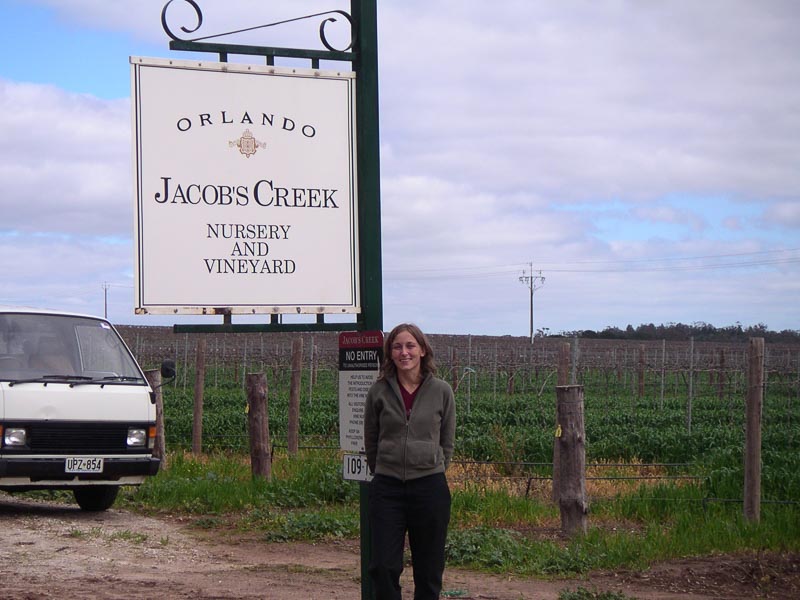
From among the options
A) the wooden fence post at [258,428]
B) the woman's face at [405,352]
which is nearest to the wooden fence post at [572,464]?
the wooden fence post at [258,428]

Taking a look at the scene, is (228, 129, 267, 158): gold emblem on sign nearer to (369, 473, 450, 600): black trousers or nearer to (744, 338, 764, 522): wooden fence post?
(369, 473, 450, 600): black trousers

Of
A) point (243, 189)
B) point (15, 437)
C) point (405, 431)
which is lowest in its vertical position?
point (15, 437)

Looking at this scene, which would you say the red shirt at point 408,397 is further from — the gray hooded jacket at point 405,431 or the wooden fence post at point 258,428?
the wooden fence post at point 258,428

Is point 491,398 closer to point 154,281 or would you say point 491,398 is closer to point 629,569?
point 629,569

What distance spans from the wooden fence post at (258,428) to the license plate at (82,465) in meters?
2.01

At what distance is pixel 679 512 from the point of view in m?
9.56

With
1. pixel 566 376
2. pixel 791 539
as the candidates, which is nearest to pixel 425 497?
pixel 791 539

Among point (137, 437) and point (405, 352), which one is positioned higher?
point (405, 352)

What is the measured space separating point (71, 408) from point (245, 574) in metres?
3.11

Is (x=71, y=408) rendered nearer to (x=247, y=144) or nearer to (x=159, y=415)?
(x=159, y=415)

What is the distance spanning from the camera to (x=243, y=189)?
5.21 metres

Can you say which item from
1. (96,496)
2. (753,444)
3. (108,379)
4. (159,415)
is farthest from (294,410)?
(753,444)

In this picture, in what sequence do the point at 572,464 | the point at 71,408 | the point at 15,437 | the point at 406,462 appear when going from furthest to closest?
the point at 71,408
the point at 15,437
the point at 572,464
the point at 406,462

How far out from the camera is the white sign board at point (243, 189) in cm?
511
